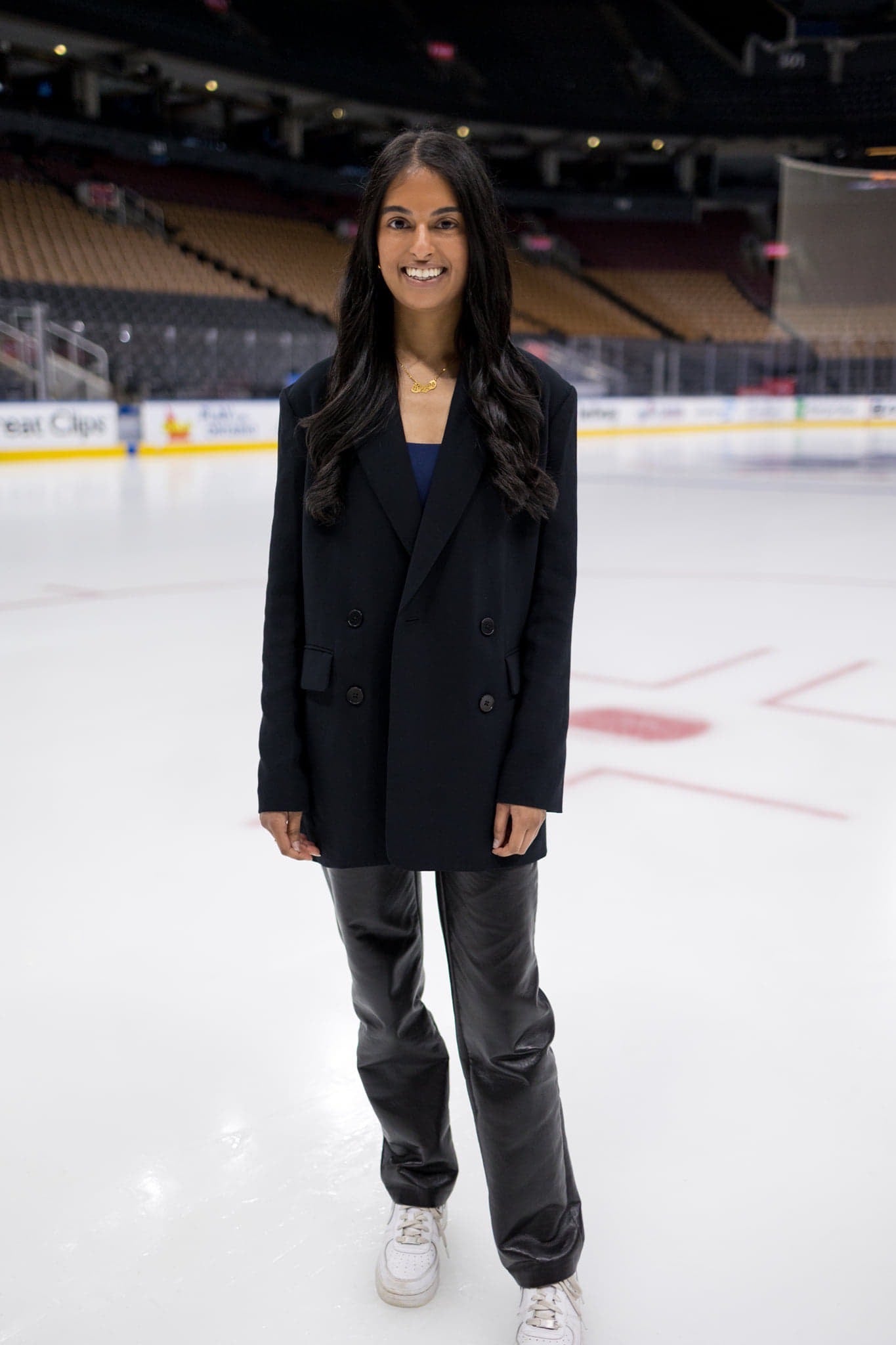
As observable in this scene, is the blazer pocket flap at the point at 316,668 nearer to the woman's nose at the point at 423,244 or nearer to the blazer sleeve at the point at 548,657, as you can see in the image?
the blazer sleeve at the point at 548,657

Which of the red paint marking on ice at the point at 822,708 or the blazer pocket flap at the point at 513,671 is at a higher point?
the blazer pocket flap at the point at 513,671

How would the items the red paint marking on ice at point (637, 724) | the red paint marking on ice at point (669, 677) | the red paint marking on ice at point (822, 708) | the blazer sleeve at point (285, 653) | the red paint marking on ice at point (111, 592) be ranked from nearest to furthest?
1. the blazer sleeve at point (285, 653)
2. the red paint marking on ice at point (637, 724)
3. the red paint marking on ice at point (822, 708)
4. the red paint marking on ice at point (669, 677)
5. the red paint marking on ice at point (111, 592)

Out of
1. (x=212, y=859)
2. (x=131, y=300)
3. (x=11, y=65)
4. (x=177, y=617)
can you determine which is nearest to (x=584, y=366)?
(x=131, y=300)

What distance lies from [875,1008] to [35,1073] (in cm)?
146

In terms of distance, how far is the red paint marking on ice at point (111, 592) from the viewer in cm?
624

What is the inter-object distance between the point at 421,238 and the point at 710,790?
2427mm

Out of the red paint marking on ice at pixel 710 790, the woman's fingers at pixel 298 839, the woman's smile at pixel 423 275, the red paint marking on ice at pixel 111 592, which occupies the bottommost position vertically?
the red paint marking on ice at pixel 710 790

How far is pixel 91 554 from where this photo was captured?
7.82 metres

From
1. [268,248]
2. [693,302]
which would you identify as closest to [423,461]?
[268,248]

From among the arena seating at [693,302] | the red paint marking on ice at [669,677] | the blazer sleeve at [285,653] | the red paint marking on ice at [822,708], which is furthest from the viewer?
the arena seating at [693,302]

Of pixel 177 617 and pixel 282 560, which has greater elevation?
pixel 282 560

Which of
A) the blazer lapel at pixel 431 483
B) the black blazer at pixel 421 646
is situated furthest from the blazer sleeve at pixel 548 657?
the blazer lapel at pixel 431 483

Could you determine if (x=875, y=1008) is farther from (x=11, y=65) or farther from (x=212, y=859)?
(x=11, y=65)

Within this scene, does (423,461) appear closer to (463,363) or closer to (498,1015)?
(463,363)
